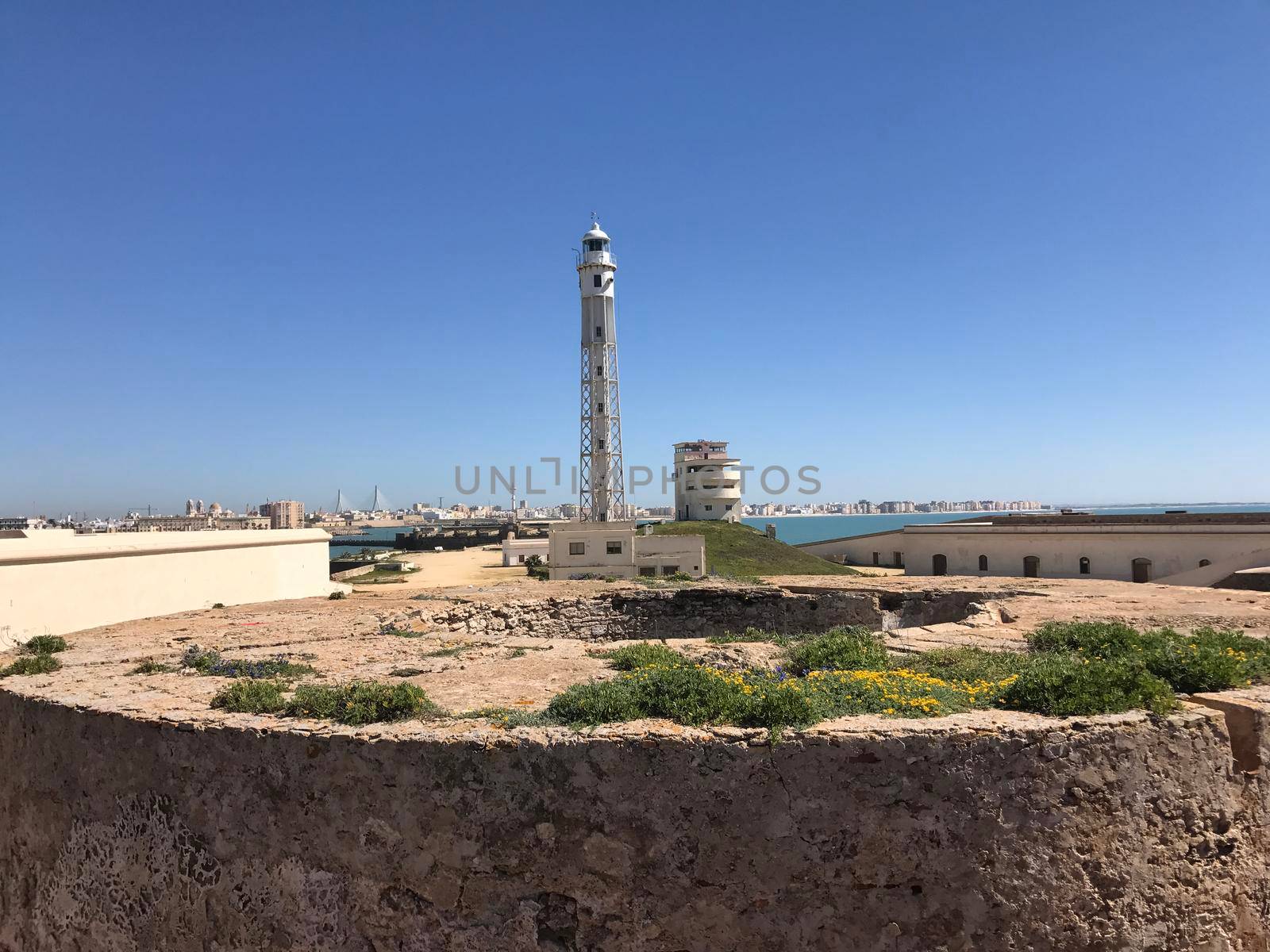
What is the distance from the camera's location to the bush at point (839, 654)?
8398 mm

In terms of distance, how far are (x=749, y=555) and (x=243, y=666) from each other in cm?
4411

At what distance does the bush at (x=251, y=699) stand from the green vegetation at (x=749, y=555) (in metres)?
30.8

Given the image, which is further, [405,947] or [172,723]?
[172,723]

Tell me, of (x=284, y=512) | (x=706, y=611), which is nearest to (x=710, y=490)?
(x=706, y=611)

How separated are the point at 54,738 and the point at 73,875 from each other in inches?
51.0

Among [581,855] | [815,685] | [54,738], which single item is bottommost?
[581,855]

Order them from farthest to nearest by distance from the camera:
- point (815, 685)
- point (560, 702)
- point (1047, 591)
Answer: point (1047, 591) → point (815, 685) → point (560, 702)

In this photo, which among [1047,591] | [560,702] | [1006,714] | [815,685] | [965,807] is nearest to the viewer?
[965,807]

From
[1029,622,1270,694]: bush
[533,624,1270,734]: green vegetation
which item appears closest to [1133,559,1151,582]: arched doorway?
[1029,622,1270,694]: bush

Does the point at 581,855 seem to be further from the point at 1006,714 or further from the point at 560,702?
the point at 1006,714

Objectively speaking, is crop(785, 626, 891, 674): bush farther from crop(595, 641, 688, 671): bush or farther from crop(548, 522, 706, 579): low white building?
Result: crop(548, 522, 706, 579): low white building

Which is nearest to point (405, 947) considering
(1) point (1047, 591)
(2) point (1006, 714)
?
(2) point (1006, 714)

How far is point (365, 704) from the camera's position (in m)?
6.41

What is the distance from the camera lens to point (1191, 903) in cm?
590
